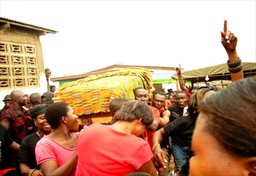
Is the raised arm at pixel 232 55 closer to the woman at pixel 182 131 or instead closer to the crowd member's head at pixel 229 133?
the woman at pixel 182 131

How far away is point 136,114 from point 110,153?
54 centimetres

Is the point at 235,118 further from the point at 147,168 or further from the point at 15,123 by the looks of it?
the point at 15,123

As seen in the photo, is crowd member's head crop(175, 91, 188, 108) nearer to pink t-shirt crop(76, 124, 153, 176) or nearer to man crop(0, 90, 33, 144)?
man crop(0, 90, 33, 144)

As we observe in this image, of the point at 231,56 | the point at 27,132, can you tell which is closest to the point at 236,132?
the point at 231,56

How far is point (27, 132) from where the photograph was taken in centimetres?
523

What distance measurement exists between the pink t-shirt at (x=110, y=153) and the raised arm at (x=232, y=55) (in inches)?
30.0

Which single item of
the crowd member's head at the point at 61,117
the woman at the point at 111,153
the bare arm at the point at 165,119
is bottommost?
the bare arm at the point at 165,119

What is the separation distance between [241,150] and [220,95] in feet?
0.49

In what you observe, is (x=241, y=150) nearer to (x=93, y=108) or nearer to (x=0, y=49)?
(x=93, y=108)

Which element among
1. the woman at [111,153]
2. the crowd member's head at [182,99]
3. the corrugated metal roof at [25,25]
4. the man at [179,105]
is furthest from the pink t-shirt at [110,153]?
the corrugated metal roof at [25,25]

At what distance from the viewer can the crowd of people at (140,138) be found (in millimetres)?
784

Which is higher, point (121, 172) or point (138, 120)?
point (138, 120)

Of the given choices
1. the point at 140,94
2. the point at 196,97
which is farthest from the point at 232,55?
the point at 140,94

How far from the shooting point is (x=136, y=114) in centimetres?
264
